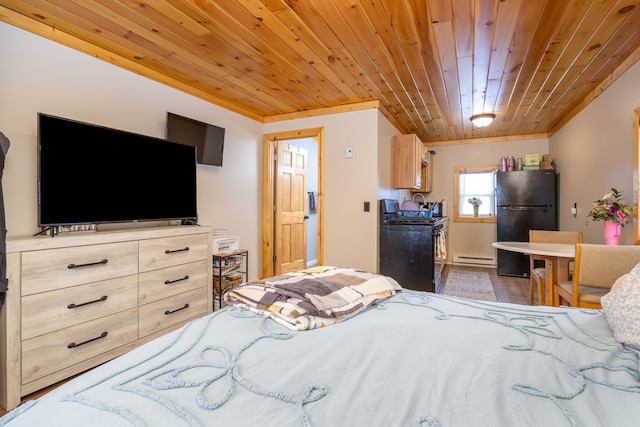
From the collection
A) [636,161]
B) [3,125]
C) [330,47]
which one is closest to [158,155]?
[3,125]

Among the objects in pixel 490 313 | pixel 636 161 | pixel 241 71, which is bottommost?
pixel 490 313

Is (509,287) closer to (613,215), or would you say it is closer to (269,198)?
(613,215)

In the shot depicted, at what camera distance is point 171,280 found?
2.48 m

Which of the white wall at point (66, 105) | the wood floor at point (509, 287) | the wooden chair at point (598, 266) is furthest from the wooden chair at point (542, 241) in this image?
the white wall at point (66, 105)

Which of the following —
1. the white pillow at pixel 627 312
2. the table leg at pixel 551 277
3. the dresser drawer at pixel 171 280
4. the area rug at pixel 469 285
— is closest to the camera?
the white pillow at pixel 627 312

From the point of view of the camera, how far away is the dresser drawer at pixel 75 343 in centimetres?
175

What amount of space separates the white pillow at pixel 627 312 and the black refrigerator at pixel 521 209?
4.23 metres

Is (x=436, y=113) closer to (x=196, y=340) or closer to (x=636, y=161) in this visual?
(x=636, y=161)

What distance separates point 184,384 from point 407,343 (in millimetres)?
603

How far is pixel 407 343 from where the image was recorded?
925 millimetres

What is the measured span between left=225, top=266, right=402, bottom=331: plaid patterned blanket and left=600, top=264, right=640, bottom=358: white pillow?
2.50 ft

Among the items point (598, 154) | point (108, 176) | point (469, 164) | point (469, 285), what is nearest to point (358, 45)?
point (108, 176)

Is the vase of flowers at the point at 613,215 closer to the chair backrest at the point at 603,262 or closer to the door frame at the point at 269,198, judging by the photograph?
the chair backrest at the point at 603,262

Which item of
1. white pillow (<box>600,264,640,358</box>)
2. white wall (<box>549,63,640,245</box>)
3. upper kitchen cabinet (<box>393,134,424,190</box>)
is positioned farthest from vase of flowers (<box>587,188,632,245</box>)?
white pillow (<box>600,264,640,358</box>)
